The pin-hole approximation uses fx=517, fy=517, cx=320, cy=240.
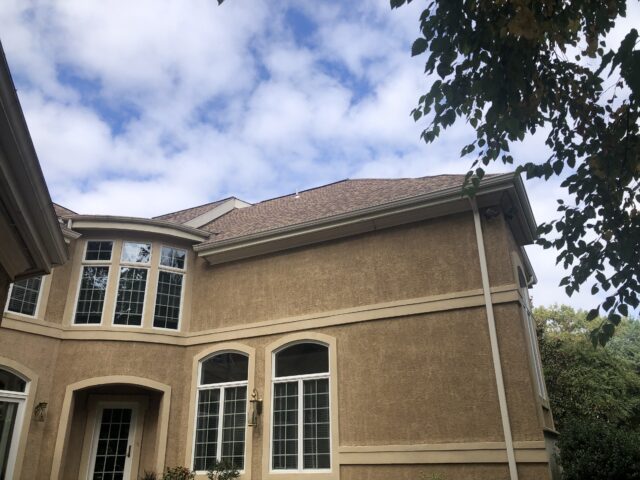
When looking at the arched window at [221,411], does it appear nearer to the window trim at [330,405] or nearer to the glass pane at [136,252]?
the window trim at [330,405]

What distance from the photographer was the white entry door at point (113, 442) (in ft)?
36.6

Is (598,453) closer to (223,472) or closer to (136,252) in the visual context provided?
(223,472)

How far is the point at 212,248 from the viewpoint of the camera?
1233cm

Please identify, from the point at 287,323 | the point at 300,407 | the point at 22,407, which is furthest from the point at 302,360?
the point at 22,407

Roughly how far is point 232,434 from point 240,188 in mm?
10557

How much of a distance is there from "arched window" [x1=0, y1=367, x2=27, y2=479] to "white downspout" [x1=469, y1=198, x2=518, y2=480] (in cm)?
910

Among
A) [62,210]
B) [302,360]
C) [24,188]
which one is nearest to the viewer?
[24,188]

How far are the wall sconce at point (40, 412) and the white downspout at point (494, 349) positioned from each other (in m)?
8.86

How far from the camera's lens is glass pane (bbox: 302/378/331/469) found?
32.0ft

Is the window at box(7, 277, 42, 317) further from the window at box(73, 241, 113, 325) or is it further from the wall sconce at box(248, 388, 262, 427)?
the wall sconce at box(248, 388, 262, 427)

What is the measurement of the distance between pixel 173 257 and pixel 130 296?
A: 1372 millimetres

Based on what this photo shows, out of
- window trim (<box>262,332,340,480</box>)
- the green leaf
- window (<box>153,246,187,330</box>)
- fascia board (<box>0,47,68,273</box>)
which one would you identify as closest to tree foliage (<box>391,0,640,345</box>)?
the green leaf

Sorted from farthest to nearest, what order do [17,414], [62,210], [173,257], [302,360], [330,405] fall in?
[62,210] → [173,257] → [302,360] → [17,414] → [330,405]

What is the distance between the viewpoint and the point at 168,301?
1233 cm
